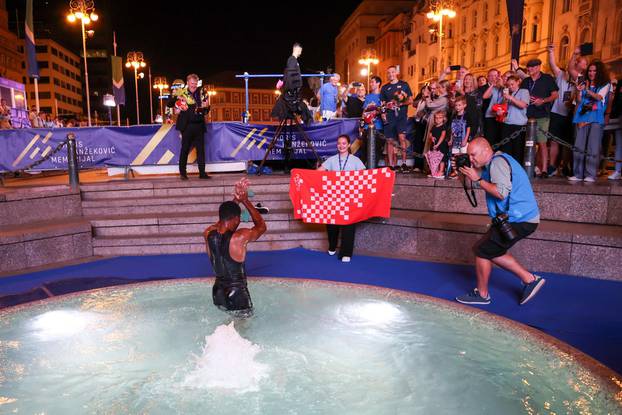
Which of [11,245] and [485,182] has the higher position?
[485,182]

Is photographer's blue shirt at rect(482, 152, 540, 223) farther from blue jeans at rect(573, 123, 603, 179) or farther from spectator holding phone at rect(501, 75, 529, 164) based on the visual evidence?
spectator holding phone at rect(501, 75, 529, 164)

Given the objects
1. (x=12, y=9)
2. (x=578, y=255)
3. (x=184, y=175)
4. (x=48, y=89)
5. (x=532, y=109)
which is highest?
(x=12, y=9)

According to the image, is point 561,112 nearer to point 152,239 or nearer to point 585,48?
point 585,48

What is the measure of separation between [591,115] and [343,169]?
A: 430cm

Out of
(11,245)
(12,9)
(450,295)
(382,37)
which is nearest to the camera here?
(450,295)

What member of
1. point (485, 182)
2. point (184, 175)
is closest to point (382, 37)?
point (184, 175)

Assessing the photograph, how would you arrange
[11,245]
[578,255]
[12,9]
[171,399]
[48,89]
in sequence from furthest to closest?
1. [48,89]
2. [12,9]
3. [11,245]
4. [578,255]
5. [171,399]

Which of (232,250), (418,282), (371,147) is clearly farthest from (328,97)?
(232,250)

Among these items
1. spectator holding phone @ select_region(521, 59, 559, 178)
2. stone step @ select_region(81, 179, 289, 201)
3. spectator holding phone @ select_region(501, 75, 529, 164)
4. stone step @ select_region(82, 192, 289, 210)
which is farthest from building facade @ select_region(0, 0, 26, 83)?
spectator holding phone @ select_region(521, 59, 559, 178)

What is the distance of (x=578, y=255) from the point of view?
6602 millimetres

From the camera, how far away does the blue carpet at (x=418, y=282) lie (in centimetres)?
486

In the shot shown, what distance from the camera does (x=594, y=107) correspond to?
25.9 feet

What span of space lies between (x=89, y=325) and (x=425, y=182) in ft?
20.4

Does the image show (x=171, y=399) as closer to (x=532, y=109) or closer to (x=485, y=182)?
(x=485, y=182)
